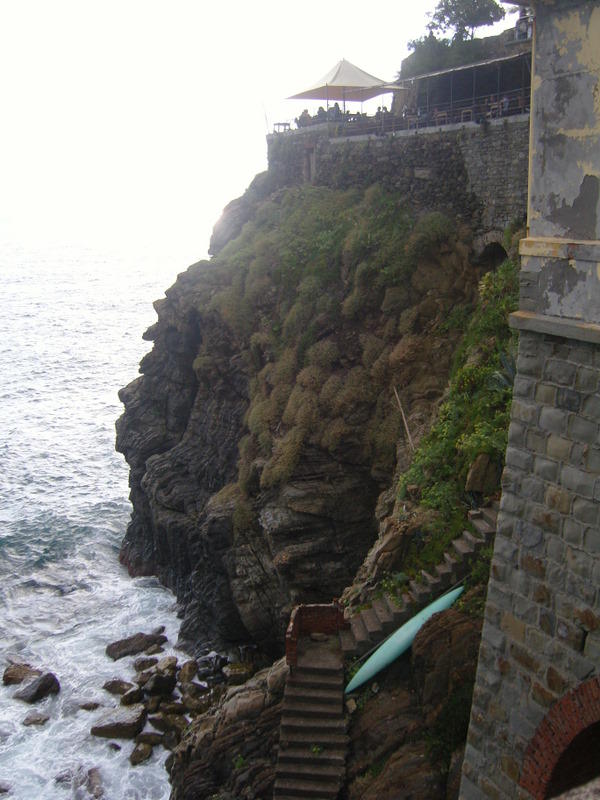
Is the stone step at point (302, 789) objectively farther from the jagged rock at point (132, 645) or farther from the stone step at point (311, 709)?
the jagged rock at point (132, 645)

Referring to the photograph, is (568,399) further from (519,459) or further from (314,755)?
(314,755)

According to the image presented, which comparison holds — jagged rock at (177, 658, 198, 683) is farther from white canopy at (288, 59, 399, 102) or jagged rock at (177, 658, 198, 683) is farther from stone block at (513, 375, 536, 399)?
white canopy at (288, 59, 399, 102)

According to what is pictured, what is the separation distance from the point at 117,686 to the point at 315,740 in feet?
37.6

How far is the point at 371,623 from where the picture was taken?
12.9 metres

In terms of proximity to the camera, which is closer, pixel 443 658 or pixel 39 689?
pixel 443 658

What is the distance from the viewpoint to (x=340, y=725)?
1191 cm

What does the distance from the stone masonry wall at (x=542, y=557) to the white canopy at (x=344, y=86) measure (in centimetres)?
2474

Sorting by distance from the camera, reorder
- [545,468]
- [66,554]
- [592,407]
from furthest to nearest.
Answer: [66,554]
[545,468]
[592,407]

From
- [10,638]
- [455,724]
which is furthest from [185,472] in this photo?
[455,724]

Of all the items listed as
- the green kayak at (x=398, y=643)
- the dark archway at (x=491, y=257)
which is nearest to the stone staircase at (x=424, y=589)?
the green kayak at (x=398, y=643)

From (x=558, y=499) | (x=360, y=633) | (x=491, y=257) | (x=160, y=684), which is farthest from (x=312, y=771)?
(x=491, y=257)

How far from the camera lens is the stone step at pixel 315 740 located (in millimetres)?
11773

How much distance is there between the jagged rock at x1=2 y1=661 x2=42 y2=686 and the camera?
2258 cm

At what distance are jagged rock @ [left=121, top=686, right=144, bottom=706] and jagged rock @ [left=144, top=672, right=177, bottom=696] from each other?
0.66ft
